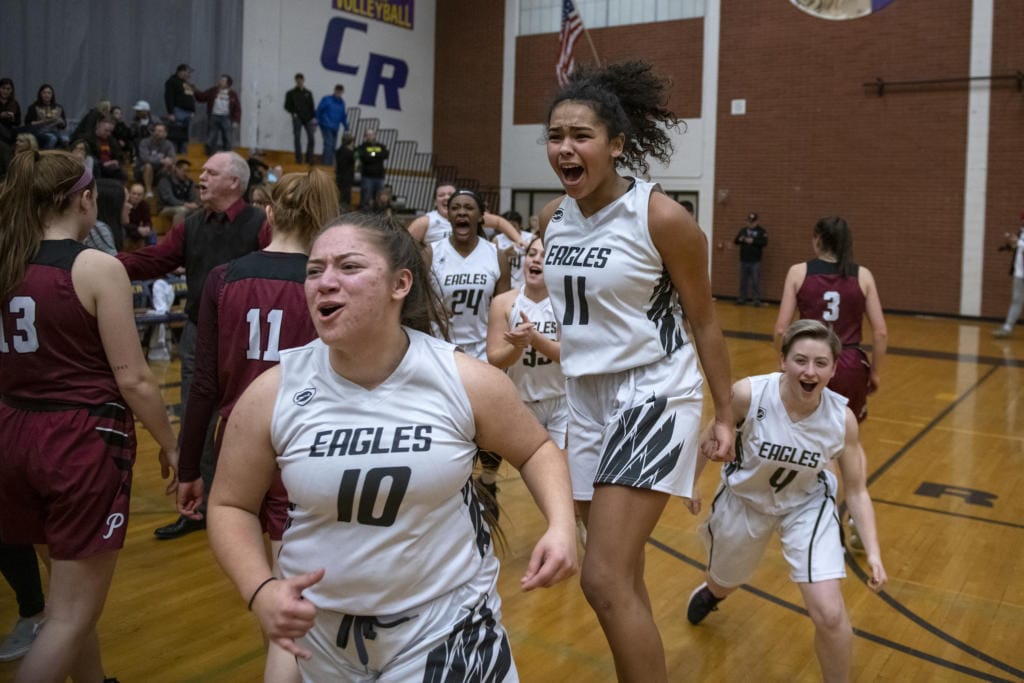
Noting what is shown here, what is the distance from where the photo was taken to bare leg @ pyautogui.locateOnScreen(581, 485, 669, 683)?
108 inches

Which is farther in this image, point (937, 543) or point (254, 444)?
point (937, 543)

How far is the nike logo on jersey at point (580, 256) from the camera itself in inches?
116

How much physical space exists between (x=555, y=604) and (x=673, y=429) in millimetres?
1806

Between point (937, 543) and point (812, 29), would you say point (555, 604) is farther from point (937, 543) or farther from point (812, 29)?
point (812, 29)

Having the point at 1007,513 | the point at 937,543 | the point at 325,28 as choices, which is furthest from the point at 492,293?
the point at 325,28

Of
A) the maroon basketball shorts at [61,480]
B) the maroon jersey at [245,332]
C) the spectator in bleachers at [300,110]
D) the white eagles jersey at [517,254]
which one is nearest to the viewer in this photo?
the maroon basketball shorts at [61,480]

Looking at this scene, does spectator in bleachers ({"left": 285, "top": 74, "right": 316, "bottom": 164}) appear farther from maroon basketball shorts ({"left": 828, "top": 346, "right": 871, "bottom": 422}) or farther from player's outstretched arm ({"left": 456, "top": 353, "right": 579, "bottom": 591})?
player's outstretched arm ({"left": 456, "top": 353, "right": 579, "bottom": 591})

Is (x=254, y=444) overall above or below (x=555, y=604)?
above

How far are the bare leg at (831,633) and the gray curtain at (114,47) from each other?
17.4 m

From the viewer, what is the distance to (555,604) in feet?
14.4

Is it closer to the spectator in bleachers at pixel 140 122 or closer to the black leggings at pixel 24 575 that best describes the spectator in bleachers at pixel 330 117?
the spectator in bleachers at pixel 140 122

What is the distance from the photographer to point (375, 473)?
188 centimetres

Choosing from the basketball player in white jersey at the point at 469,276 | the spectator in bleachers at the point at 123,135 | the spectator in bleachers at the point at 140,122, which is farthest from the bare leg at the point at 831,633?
the spectator in bleachers at the point at 140,122

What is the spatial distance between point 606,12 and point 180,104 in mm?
9980
